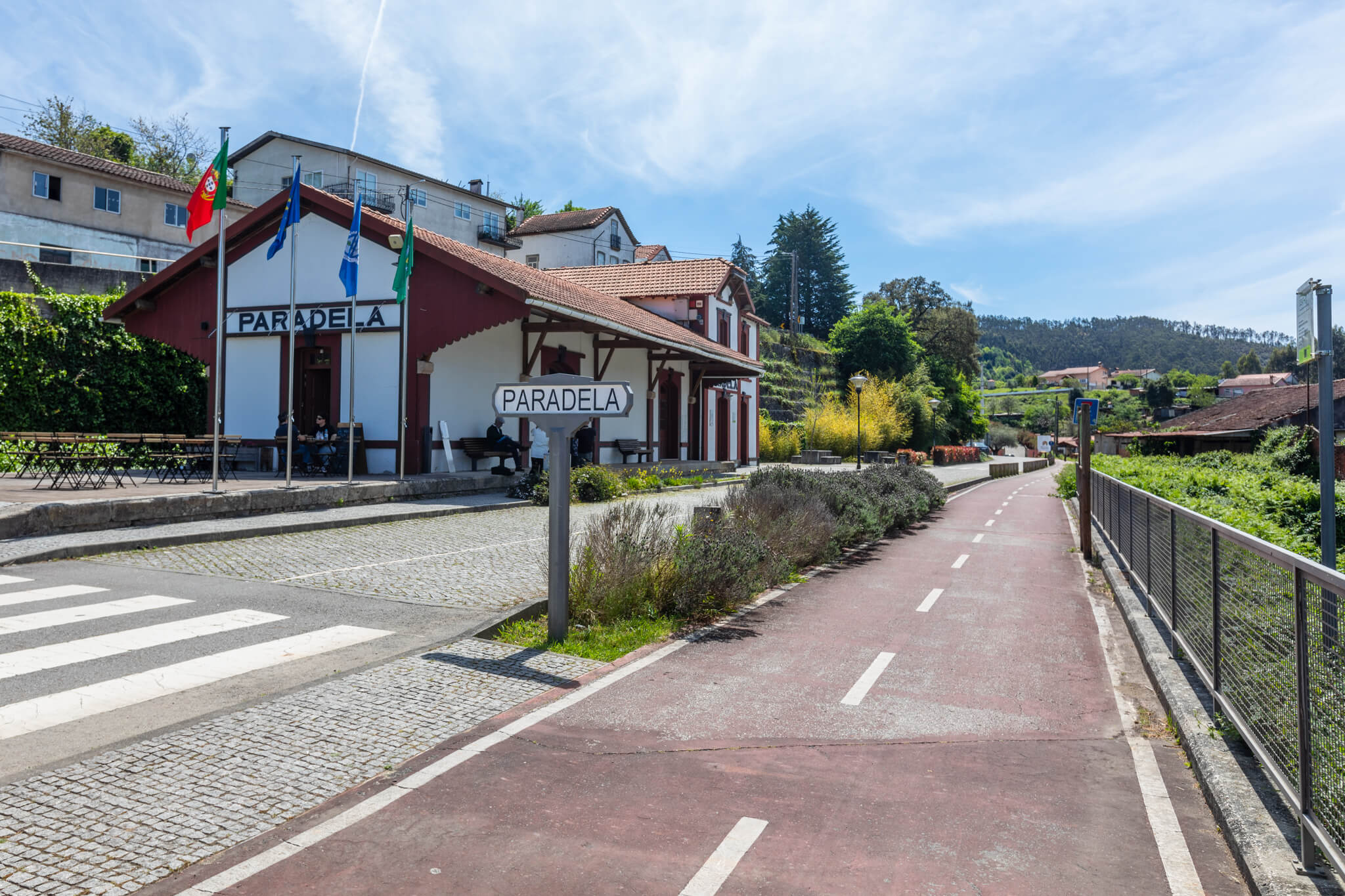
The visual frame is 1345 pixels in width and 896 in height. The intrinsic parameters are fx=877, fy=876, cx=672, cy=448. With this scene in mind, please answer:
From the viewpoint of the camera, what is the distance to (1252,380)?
167 m

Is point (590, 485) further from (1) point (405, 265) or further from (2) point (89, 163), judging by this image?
(2) point (89, 163)

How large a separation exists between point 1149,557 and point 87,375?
2533 cm

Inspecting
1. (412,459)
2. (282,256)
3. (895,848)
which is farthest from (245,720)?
(282,256)

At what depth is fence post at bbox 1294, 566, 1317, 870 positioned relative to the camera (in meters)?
3.51

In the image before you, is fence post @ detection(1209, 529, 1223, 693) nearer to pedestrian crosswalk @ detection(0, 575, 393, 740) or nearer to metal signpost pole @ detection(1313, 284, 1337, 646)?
metal signpost pole @ detection(1313, 284, 1337, 646)

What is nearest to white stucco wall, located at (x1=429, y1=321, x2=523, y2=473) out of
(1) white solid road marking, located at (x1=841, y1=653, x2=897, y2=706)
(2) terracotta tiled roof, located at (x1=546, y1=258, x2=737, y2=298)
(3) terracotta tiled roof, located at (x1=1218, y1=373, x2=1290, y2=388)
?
(2) terracotta tiled roof, located at (x1=546, y1=258, x2=737, y2=298)

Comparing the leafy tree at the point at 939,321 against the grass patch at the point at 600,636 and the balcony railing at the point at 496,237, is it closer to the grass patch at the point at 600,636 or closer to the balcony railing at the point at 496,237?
the balcony railing at the point at 496,237

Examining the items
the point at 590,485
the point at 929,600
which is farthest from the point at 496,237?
the point at 929,600

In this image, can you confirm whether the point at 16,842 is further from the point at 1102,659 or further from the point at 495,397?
the point at 1102,659

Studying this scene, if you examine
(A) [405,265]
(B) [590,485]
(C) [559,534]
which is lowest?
(B) [590,485]

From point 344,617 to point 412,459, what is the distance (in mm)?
12671

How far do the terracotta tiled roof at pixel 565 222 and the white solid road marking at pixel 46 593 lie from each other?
52914mm

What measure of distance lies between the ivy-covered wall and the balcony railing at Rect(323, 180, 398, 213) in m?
23.7

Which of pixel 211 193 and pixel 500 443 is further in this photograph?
pixel 500 443
